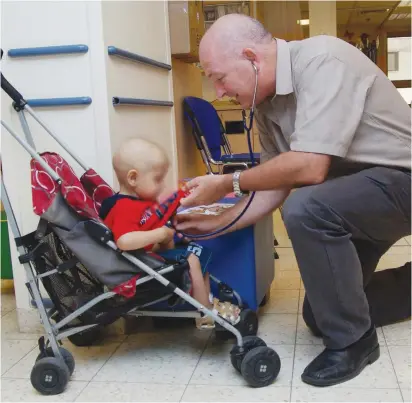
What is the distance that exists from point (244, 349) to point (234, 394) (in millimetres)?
124

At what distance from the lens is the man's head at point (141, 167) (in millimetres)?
1593

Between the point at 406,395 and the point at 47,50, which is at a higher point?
the point at 47,50

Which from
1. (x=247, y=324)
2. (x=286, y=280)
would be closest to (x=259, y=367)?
(x=247, y=324)

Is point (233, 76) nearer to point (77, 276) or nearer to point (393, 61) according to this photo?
point (77, 276)

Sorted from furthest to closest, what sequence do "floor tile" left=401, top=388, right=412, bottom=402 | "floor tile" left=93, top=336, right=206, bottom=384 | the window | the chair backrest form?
the window < the chair backrest < "floor tile" left=93, top=336, right=206, bottom=384 < "floor tile" left=401, top=388, right=412, bottom=402

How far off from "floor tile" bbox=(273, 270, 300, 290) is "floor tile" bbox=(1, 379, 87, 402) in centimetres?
105

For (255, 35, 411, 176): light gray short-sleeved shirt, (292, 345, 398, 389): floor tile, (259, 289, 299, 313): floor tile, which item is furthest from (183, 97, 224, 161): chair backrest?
(292, 345, 398, 389): floor tile

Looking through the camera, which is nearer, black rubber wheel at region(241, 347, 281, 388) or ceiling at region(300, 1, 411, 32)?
black rubber wheel at region(241, 347, 281, 388)

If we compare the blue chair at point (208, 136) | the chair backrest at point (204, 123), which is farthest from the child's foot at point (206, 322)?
the chair backrest at point (204, 123)

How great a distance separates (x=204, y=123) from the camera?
309 cm

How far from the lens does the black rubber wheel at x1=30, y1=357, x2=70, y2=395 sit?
1488 mm

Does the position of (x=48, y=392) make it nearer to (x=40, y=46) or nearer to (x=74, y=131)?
(x=74, y=131)

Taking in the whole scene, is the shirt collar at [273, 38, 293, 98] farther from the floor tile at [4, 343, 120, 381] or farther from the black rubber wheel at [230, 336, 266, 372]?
the floor tile at [4, 343, 120, 381]

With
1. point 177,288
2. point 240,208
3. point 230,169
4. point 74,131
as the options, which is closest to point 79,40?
point 74,131
